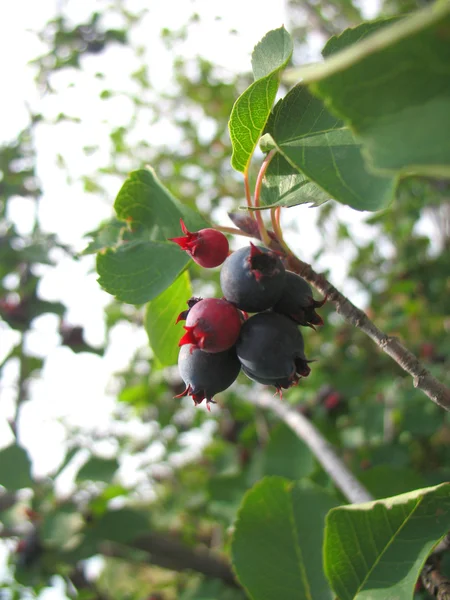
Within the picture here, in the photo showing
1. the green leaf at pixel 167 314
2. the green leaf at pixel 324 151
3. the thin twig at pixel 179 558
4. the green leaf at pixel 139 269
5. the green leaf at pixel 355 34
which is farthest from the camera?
the thin twig at pixel 179 558

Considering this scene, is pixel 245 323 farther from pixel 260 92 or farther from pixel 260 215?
pixel 260 92

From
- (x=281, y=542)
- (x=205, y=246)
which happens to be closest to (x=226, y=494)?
(x=281, y=542)

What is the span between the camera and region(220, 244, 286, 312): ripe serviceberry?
858 millimetres

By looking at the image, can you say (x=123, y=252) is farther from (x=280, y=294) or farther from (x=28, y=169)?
(x=28, y=169)

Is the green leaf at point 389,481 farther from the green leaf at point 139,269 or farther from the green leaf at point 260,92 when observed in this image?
the green leaf at point 260,92

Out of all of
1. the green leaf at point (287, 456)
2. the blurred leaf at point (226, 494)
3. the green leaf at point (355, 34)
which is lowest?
the blurred leaf at point (226, 494)

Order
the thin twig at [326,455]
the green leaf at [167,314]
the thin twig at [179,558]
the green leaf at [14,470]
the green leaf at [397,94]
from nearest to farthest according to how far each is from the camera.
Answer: the green leaf at [397,94]
the green leaf at [167,314]
the thin twig at [326,455]
the green leaf at [14,470]
the thin twig at [179,558]

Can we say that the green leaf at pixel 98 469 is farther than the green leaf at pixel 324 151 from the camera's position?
Yes

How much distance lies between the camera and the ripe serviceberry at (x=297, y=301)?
928 mm

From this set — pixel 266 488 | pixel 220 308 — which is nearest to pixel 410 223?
pixel 266 488

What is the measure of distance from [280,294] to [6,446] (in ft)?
6.75

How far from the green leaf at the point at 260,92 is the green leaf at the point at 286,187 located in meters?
0.06

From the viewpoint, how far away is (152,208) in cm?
112

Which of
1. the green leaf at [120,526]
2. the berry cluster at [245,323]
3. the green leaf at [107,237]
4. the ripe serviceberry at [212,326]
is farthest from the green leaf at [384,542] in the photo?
the green leaf at [120,526]
